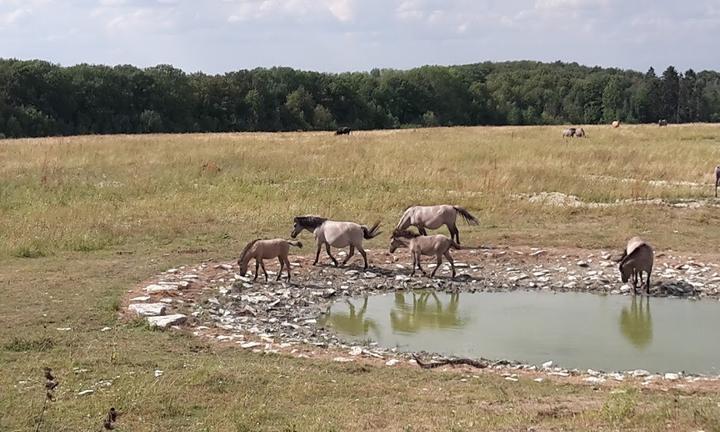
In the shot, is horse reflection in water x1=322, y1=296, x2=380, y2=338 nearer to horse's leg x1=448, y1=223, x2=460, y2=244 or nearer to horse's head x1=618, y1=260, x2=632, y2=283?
horse's leg x1=448, y1=223, x2=460, y2=244

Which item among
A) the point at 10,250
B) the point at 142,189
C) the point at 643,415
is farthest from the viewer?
the point at 142,189

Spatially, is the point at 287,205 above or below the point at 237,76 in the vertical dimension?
below

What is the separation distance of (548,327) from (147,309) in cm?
596

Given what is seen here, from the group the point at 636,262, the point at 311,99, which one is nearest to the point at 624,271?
the point at 636,262

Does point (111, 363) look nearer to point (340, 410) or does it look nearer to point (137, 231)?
point (340, 410)

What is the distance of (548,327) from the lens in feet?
42.4

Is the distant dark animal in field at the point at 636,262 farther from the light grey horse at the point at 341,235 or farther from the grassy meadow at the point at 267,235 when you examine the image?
the light grey horse at the point at 341,235

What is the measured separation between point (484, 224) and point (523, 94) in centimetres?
8876

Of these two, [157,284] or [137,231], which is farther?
[137,231]

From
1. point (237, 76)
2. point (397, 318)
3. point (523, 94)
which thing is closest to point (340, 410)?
point (397, 318)

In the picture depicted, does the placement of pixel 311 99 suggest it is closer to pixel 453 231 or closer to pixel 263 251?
pixel 453 231

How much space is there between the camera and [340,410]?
7.91m

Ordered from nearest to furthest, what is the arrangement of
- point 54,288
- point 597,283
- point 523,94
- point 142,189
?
point 54,288 < point 597,283 < point 142,189 < point 523,94

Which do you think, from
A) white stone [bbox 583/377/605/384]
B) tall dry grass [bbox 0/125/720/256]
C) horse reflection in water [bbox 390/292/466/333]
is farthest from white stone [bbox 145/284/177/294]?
white stone [bbox 583/377/605/384]
